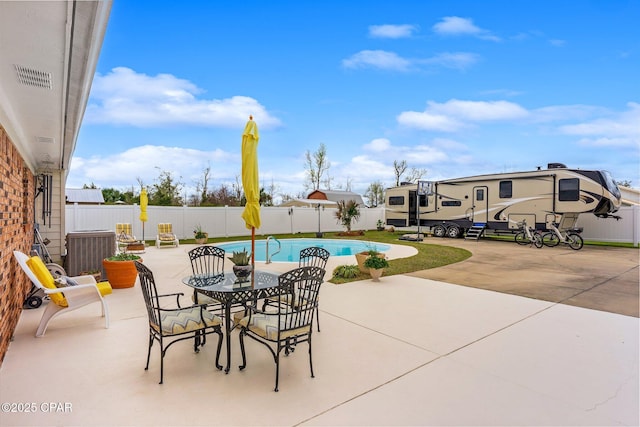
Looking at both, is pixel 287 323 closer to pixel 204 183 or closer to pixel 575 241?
pixel 575 241

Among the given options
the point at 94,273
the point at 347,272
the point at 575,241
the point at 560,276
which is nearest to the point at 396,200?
the point at 575,241

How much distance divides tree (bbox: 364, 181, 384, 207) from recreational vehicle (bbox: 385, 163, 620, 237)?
46.6ft

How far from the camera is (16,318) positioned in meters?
3.90

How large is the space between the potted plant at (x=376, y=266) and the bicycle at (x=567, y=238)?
9288mm

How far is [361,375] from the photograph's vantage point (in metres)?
2.71

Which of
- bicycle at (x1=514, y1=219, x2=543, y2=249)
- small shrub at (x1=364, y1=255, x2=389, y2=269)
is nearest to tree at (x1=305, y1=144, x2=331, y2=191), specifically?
bicycle at (x1=514, y1=219, x2=543, y2=249)

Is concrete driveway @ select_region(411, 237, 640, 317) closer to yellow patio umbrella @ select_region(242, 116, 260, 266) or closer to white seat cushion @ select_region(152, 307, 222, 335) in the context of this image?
yellow patio umbrella @ select_region(242, 116, 260, 266)

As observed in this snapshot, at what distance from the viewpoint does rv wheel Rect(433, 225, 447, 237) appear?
54.4ft

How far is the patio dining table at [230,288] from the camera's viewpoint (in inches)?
117

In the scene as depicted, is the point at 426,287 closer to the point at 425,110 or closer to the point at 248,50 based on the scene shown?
the point at 248,50

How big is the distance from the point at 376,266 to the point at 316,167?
25.4 metres

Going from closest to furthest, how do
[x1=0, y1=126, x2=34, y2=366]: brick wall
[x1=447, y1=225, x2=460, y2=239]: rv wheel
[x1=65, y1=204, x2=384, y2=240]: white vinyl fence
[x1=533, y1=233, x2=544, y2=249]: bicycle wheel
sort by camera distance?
[x1=0, y1=126, x2=34, y2=366]: brick wall
[x1=533, y1=233, x2=544, y2=249]: bicycle wheel
[x1=65, y1=204, x2=384, y2=240]: white vinyl fence
[x1=447, y1=225, x2=460, y2=239]: rv wheel

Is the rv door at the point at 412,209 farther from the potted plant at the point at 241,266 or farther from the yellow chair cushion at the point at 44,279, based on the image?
the yellow chair cushion at the point at 44,279

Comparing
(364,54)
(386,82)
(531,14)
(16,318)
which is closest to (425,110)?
(386,82)
